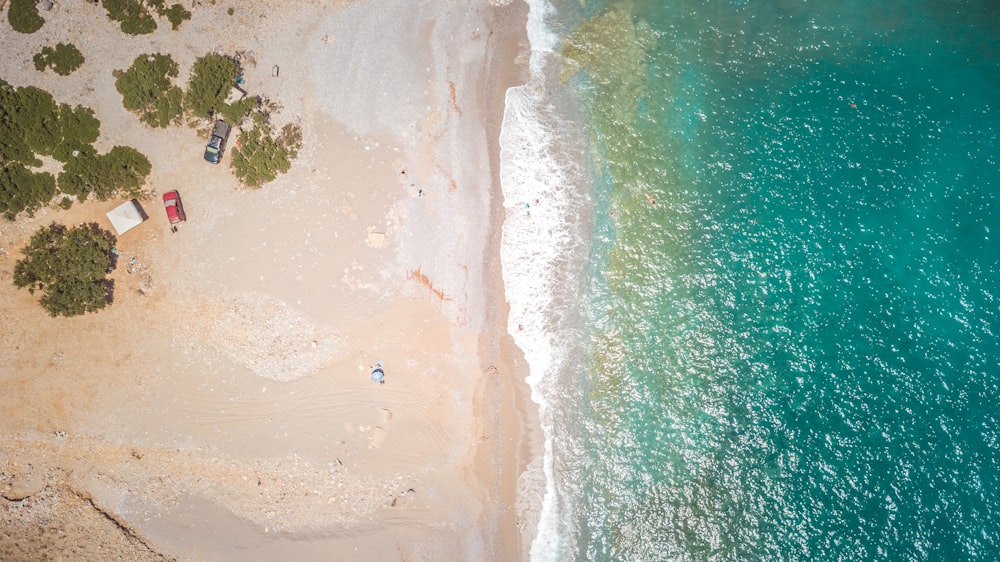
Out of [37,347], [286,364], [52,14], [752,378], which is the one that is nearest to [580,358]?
[752,378]

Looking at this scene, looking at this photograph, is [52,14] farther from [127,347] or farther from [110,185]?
[127,347]

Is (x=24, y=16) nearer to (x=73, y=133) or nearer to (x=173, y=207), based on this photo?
(x=73, y=133)

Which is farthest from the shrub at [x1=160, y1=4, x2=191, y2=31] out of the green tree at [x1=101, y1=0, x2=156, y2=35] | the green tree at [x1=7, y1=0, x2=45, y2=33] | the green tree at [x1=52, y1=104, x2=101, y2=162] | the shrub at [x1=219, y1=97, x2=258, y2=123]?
the green tree at [x1=52, y1=104, x2=101, y2=162]

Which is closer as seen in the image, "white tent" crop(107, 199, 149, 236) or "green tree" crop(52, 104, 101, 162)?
"white tent" crop(107, 199, 149, 236)

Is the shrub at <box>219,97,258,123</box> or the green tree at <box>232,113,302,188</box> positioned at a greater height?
the shrub at <box>219,97,258,123</box>

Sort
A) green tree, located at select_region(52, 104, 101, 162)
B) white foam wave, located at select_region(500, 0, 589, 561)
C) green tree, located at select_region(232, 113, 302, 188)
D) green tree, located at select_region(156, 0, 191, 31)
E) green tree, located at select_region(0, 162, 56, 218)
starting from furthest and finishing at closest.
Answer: white foam wave, located at select_region(500, 0, 589, 561)
green tree, located at select_region(156, 0, 191, 31)
green tree, located at select_region(232, 113, 302, 188)
green tree, located at select_region(52, 104, 101, 162)
green tree, located at select_region(0, 162, 56, 218)

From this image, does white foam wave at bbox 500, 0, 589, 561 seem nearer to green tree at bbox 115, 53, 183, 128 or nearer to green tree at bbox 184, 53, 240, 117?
green tree at bbox 184, 53, 240, 117

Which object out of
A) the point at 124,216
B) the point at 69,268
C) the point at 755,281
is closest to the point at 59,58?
the point at 124,216
